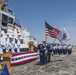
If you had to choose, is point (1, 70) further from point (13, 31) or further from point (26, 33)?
point (26, 33)

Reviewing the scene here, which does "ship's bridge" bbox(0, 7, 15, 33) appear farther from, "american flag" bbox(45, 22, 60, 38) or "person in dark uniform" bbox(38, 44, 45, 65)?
"person in dark uniform" bbox(38, 44, 45, 65)

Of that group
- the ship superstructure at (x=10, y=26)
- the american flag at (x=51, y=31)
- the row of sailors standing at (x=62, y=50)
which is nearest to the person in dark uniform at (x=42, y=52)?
the american flag at (x=51, y=31)

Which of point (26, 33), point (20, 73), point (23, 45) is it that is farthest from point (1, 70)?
point (26, 33)

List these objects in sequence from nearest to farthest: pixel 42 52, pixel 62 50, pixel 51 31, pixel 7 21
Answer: pixel 42 52
pixel 51 31
pixel 7 21
pixel 62 50

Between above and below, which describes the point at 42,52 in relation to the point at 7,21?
below

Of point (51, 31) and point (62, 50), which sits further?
point (62, 50)

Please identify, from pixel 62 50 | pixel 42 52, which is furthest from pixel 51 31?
pixel 62 50

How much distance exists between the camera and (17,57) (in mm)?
16781

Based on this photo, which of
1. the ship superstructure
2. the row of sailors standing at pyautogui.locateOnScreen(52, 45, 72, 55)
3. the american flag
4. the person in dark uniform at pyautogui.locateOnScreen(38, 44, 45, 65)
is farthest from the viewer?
the row of sailors standing at pyautogui.locateOnScreen(52, 45, 72, 55)

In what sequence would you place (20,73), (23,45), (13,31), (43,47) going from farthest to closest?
(23,45) → (13,31) → (43,47) → (20,73)

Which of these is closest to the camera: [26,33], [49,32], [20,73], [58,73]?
[58,73]

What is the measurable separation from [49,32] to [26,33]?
10796mm

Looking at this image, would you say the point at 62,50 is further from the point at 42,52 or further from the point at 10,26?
the point at 42,52

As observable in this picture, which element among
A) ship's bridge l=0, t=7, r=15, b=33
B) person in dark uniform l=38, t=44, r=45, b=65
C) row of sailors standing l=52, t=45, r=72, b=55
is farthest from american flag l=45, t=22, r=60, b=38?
row of sailors standing l=52, t=45, r=72, b=55
